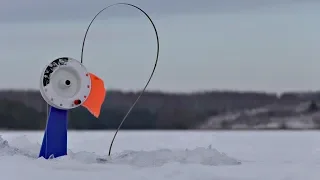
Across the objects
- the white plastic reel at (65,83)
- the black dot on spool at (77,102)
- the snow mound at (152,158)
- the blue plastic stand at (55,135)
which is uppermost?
the white plastic reel at (65,83)

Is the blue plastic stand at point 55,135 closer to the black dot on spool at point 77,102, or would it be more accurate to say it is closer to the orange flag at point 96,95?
the black dot on spool at point 77,102

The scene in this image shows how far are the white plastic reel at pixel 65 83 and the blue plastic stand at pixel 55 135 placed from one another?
165 mm

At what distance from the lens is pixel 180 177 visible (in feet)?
26.6

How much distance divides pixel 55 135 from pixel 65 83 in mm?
826

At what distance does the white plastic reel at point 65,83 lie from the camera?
33.6ft

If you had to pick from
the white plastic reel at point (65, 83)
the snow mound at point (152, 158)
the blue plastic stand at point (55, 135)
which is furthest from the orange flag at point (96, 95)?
the snow mound at point (152, 158)

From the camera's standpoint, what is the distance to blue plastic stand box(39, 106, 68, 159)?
10367 mm

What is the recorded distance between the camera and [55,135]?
1041cm

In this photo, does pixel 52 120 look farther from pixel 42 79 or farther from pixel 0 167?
pixel 0 167

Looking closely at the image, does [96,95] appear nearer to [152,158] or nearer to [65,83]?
[65,83]

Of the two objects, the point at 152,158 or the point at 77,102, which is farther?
the point at 77,102

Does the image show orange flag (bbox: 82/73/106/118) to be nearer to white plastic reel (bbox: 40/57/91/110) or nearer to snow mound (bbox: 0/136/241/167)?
white plastic reel (bbox: 40/57/91/110)

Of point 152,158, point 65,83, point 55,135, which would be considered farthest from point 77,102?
point 152,158

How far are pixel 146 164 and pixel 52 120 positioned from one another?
72.2 inches
